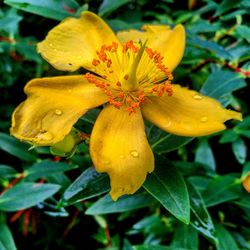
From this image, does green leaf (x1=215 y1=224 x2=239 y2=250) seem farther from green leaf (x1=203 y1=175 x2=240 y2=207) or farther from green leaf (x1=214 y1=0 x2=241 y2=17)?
green leaf (x1=214 y1=0 x2=241 y2=17)

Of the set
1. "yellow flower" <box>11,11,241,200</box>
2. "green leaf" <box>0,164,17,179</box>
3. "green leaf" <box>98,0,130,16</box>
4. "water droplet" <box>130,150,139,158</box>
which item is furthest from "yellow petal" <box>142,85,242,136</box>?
"green leaf" <box>0,164,17,179</box>

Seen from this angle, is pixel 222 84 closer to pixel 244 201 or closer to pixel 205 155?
pixel 205 155

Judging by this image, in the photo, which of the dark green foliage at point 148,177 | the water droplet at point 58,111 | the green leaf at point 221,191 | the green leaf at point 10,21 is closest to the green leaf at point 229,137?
the dark green foliage at point 148,177

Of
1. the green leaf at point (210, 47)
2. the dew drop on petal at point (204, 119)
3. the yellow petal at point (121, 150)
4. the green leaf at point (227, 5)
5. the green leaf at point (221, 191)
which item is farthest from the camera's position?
the green leaf at point (227, 5)

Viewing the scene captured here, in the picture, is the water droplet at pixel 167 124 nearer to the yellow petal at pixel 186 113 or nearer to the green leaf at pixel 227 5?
the yellow petal at pixel 186 113

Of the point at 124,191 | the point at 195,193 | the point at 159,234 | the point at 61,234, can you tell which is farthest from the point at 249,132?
the point at 61,234

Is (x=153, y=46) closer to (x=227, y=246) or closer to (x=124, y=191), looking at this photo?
(x=124, y=191)
